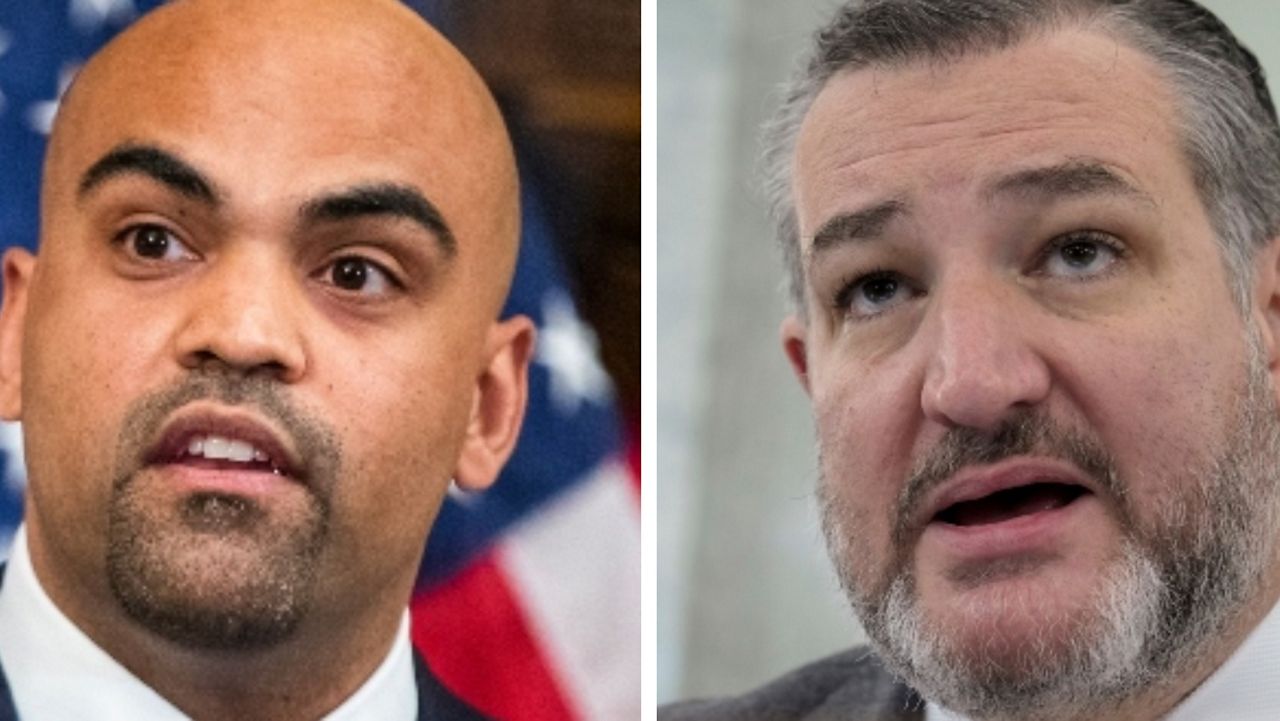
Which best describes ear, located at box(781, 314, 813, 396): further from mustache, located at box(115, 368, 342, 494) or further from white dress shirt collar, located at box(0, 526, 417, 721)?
white dress shirt collar, located at box(0, 526, 417, 721)

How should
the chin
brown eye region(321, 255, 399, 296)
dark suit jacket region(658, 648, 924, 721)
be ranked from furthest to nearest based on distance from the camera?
dark suit jacket region(658, 648, 924, 721) < brown eye region(321, 255, 399, 296) < the chin

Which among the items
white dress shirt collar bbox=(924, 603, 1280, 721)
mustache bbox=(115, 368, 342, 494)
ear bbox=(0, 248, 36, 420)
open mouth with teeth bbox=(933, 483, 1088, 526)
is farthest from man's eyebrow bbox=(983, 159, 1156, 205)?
ear bbox=(0, 248, 36, 420)

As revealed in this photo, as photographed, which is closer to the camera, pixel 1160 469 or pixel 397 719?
pixel 1160 469

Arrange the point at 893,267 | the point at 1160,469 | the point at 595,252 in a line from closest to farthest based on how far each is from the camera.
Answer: the point at 1160,469 → the point at 893,267 → the point at 595,252

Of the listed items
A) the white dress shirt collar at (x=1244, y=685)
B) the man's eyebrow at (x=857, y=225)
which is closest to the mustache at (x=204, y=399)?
the man's eyebrow at (x=857, y=225)

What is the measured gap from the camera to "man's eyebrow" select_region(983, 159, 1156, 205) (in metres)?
1.49

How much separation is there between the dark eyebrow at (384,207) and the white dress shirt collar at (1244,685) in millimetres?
703

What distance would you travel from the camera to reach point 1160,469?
1.45m

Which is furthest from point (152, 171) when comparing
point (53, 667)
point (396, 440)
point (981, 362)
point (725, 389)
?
point (981, 362)

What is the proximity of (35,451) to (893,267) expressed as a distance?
709 mm

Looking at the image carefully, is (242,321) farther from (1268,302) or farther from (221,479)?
(1268,302)

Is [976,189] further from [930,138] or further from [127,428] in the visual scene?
[127,428]

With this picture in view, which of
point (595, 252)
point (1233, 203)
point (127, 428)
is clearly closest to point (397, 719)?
point (127, 428)

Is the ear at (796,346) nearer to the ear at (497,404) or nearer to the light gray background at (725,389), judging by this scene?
the light gray background at (725,389)
